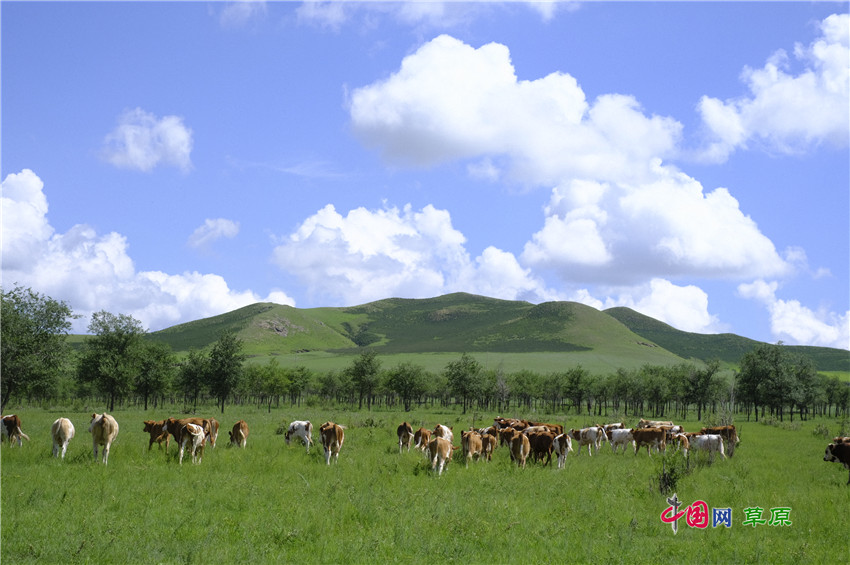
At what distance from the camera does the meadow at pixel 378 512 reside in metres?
10.5

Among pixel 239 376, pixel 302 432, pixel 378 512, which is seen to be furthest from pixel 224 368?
pixel 378 512

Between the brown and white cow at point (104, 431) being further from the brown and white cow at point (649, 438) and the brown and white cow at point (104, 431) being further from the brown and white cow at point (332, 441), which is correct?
the brown and white cow at point (649, 438)

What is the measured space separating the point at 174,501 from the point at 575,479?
13.4 metres

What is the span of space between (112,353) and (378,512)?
61261 millimetres

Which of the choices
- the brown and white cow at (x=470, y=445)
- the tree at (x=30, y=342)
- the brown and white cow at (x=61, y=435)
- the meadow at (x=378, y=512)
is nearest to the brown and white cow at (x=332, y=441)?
the meadow at (x=378, y=512)

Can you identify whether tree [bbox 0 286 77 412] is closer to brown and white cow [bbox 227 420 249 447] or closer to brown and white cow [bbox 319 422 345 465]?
brown and white cow [bbox 227 420 249 447]

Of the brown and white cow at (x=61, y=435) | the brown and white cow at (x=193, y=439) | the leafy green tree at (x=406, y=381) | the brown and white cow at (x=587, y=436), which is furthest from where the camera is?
the leafy green tree at (x=406, y=381)

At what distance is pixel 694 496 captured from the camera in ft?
53.8

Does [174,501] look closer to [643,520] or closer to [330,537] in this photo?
[330,537]

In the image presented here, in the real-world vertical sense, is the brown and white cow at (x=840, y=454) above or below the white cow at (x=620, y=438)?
above

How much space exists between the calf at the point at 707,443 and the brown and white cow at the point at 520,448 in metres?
11.3

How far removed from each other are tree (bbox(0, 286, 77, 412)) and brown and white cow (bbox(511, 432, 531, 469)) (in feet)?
122

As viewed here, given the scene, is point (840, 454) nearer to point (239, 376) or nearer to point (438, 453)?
point (438, 453)

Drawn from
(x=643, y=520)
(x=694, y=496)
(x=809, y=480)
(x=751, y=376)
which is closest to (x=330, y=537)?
(x=643, y=520)
